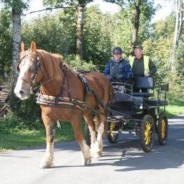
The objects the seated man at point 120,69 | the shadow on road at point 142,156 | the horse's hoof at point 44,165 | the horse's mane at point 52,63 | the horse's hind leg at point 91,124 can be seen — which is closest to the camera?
the horse's mane at point 52,63

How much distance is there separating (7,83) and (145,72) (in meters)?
5.57

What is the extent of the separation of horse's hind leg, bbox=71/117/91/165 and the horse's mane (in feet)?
2.85

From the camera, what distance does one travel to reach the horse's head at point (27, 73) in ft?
26.1

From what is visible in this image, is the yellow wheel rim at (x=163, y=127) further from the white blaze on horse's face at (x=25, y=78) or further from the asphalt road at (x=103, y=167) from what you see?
the white blaze on horse's face at (x=25, y=78)

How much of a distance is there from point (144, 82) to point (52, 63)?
3787 mm

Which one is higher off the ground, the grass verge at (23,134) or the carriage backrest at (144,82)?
the carriage backrest at (144,82)

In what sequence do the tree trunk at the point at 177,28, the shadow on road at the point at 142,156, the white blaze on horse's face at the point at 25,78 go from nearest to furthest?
the white blaze on horse's face at the point at 25,78 → the shadow on road at the point at 142,156 → the tree trunk at the point at 177,28

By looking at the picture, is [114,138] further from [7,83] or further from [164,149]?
[7,83]

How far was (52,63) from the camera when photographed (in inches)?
341

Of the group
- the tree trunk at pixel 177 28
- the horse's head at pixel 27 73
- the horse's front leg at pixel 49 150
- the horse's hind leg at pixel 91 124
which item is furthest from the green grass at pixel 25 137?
the tree trunk at pixel 177 28

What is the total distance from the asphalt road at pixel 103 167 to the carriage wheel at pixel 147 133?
A: 0.59ft

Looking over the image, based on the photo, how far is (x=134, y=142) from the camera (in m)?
12.6

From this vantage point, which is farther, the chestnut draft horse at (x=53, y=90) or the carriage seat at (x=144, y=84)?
the carriage seat at (x=144, y=84)

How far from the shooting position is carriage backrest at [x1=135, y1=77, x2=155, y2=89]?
464 inches
